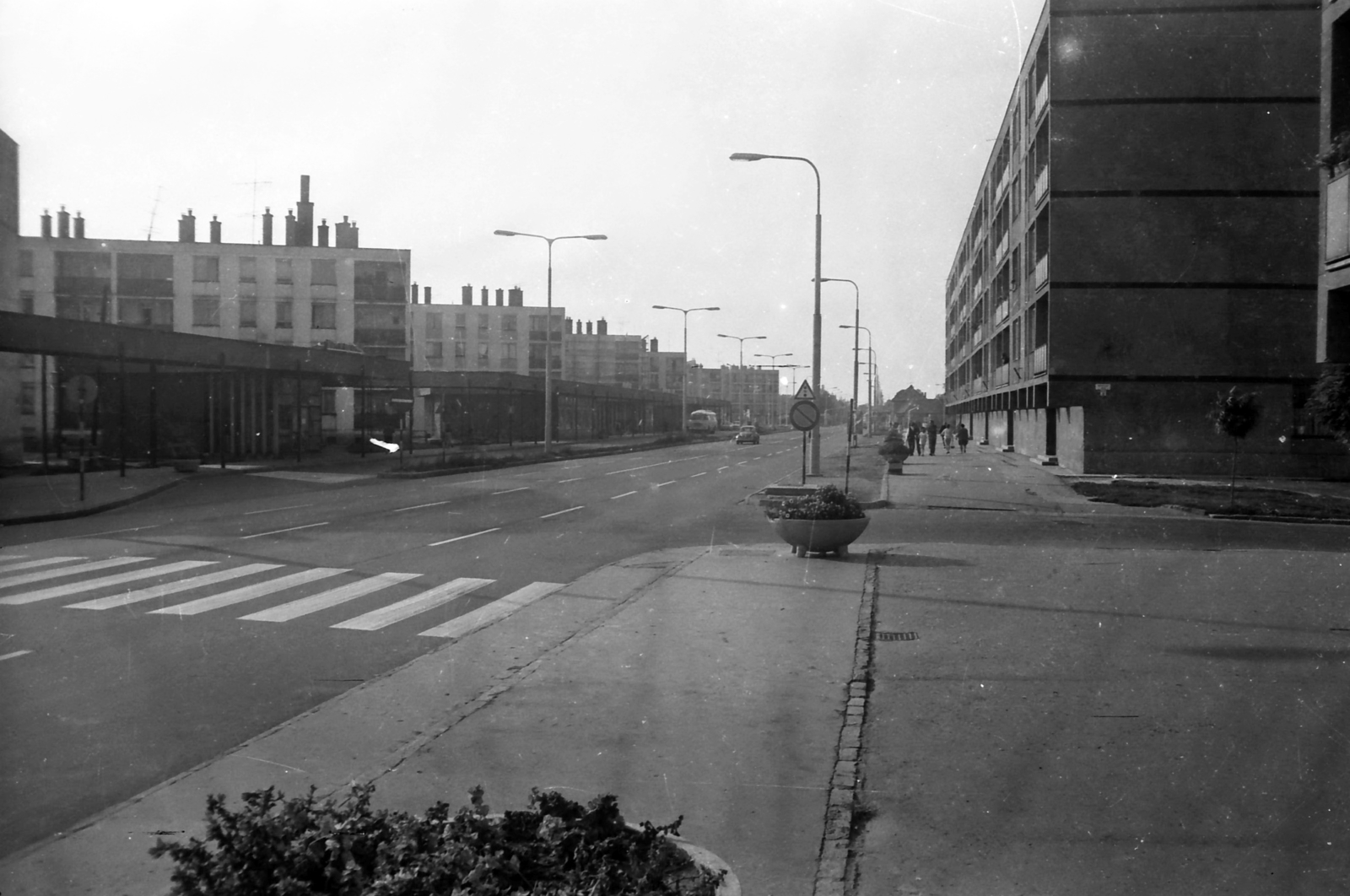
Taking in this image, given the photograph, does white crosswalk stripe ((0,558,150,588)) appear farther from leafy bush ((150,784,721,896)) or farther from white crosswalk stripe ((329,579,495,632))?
leafy bush ((150,784,721,896))

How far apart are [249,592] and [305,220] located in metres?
66.1

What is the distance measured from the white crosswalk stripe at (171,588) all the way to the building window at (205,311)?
6007 cm

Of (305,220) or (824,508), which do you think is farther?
(305,220)

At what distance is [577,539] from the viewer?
18.3 meters

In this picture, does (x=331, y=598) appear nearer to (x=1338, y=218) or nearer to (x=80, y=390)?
(x=80, y=390)

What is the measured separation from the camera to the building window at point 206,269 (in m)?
69.2

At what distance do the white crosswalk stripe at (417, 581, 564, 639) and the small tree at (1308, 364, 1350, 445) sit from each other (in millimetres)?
10306

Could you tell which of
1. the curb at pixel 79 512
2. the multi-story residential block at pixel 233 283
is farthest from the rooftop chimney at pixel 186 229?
the curb at pixel 79 512

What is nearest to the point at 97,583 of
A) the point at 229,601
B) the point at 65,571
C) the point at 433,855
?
the point at 65,571

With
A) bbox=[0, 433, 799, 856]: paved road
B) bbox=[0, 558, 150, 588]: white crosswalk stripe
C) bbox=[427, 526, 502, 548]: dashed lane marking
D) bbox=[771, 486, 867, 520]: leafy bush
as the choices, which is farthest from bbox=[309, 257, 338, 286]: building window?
bbox=[771, 486, 867, 520]: leafy bush

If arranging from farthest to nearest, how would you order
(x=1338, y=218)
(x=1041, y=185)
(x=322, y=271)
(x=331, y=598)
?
(x=322, y=271) < (x=1041, y=185) < (x=1338, y=218) < (x=331, y=598)

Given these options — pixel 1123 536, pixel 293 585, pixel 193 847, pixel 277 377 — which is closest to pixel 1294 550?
pixel 1123 536

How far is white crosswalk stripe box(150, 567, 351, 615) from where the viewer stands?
11453 mm

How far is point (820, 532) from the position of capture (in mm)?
14953
